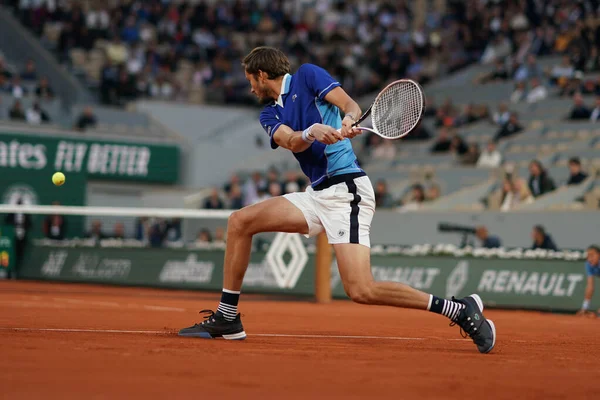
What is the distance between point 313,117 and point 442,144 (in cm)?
1779

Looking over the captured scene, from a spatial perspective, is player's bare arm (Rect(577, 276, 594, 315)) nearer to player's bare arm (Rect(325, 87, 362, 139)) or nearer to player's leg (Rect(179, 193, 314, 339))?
player's leg (Rect(179, 193, 314, 339))

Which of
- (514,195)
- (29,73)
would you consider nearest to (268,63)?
(514,195)

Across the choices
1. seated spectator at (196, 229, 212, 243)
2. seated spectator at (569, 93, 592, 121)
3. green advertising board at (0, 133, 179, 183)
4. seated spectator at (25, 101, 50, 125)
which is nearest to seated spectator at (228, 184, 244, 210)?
seated spectator at (196, 229, 212, 243)

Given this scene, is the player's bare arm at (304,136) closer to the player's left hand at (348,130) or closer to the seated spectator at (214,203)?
the player's left hand at (348,130)

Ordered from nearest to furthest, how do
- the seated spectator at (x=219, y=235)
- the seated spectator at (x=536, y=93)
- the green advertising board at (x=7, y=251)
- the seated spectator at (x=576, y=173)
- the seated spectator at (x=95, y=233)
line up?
the seated spectator at (x=576, y=173) → the seated spectator at (x=219, y=235) → the green advertising board at (x=7, y=251) → the seated spectator at (x=95, y=233) → the seated spectator at (x=536, y=93)

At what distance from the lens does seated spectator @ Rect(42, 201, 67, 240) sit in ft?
80.2

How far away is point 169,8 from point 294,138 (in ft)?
88.3

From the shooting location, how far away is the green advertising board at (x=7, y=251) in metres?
23.2

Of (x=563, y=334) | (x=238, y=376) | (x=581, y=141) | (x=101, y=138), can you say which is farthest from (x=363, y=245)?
(x=101, y=138)

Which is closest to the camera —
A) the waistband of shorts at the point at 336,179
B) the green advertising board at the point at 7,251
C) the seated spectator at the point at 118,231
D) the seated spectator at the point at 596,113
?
the waistband of shorts at the point at 336,179

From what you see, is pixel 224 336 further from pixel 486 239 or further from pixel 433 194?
pixel 433 194

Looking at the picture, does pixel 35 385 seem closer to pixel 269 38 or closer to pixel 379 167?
pixel 379 167

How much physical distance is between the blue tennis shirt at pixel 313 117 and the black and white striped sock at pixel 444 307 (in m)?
1.13

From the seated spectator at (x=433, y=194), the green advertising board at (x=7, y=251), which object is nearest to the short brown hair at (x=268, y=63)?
the seated spectator at (x=433, y=194)
